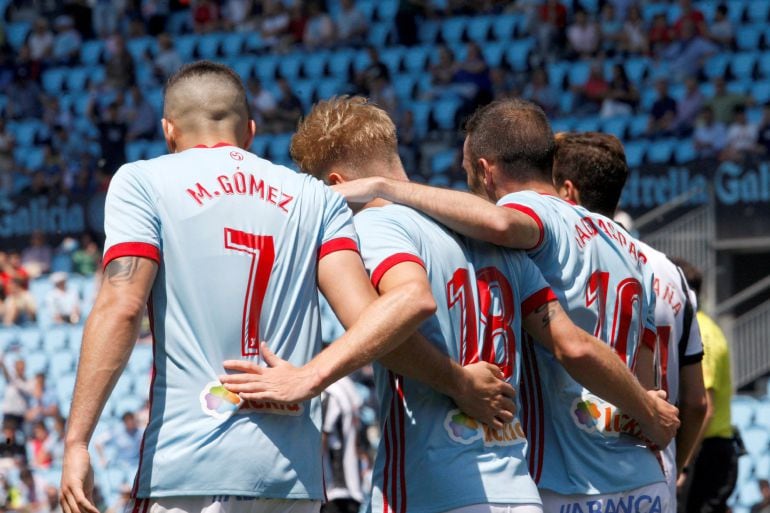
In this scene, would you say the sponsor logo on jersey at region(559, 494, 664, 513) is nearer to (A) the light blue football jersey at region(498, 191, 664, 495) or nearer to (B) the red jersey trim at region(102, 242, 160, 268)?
(A) the light blue football jersey at region(498, 191, 664, 495)

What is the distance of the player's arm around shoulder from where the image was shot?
3447 millimetres

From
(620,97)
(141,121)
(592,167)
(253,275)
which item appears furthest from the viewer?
(141,121)

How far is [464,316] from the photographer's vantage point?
136 inches

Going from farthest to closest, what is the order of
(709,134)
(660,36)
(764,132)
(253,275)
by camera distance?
(660,36), (709,134), (764,132), (253,275)

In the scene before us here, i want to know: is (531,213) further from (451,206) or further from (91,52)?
(91,52)

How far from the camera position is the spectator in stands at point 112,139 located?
18.0 m

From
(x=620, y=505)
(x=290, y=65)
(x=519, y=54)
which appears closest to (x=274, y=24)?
(x=290, y=65)

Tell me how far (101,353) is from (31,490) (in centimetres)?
956

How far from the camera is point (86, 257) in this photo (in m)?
16.0

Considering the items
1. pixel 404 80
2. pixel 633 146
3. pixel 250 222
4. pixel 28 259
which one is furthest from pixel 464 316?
pixel 404 80

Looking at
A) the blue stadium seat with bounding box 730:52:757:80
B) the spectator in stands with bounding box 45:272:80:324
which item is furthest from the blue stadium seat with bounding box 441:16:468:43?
the spectator in stands with bounding box 45:272:80:324

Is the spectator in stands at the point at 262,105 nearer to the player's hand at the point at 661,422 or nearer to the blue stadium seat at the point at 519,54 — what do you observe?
the blue stadium seat at the point at 519,54

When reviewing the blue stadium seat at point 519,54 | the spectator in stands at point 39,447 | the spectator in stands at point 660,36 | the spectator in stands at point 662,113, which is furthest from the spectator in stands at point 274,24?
the spectator in stands at point 39,447

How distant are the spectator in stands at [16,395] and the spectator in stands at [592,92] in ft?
24.4
